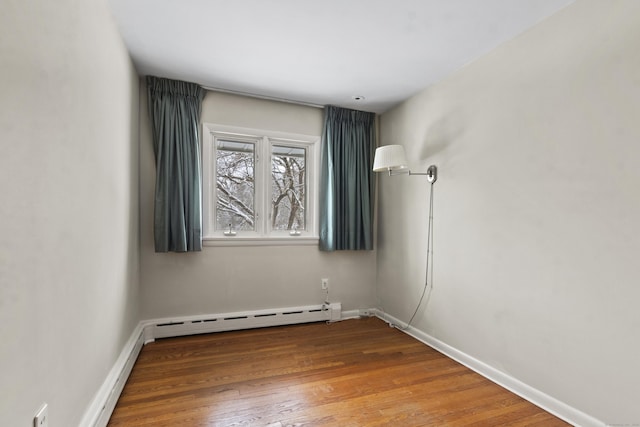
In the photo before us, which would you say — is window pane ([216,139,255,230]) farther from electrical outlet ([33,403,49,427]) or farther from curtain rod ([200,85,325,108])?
electrical outlet ([33,403,49,427])

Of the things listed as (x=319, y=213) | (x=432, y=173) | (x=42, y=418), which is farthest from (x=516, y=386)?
(x=42, y=418)

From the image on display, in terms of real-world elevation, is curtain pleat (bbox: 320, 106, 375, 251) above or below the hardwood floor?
above

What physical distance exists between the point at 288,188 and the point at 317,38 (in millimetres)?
1584

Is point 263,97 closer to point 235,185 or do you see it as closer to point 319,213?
point 235,185

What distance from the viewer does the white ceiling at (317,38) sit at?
179cm

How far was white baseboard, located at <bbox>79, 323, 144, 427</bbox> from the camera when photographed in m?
1.44

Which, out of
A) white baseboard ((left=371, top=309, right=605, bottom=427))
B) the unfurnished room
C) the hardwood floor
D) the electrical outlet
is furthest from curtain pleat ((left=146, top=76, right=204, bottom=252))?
white baseboard ((left=371, top=309, right=605, bottom=427))

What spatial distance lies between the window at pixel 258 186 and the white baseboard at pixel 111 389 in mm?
1098

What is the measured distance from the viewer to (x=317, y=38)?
2086 mm

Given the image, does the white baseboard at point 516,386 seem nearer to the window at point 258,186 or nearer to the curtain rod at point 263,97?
the window at point 258,186

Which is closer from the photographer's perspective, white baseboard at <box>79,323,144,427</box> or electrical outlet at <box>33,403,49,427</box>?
electrical outlet at <box>33,403,49,427</box>

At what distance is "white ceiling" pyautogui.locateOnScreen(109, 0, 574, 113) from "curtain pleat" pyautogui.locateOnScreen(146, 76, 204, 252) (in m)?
0.18

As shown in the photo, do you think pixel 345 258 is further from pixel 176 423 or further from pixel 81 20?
pixel 81 20

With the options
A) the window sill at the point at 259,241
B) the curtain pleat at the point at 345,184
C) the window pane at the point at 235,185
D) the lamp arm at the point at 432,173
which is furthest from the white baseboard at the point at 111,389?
the lamp arm at the point at 432,173
